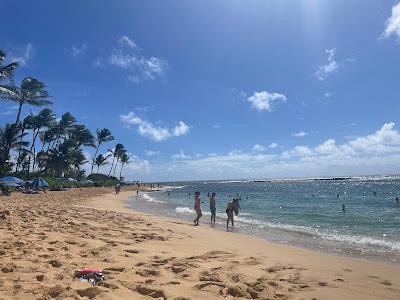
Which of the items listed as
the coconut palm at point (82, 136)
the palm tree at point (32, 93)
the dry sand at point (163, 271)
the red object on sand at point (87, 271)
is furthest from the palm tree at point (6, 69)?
the coconut palm at point (82, 136)

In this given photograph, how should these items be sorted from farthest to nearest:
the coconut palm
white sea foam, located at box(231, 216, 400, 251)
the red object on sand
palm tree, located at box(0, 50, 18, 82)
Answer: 1. the coconut palm
2. palm tree, located at box(0, 50, 18, 82)
3. white sea foam, located at box(231, 216, 400, 251)
4. the red object on sand

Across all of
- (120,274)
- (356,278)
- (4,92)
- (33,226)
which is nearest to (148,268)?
(120,274)

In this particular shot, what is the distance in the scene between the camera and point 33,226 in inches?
400

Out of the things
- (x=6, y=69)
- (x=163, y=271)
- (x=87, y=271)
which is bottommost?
(x=163, y=271)

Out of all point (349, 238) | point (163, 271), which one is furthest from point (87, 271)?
point (349, 238)

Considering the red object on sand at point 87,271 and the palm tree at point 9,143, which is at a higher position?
the palm tree at point 9,143

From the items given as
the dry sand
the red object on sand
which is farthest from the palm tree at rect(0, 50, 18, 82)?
→ the red object on sand

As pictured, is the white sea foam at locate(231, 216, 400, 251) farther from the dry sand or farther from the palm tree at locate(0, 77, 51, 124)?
the palm tree at locate(0, 77, 51, 124)

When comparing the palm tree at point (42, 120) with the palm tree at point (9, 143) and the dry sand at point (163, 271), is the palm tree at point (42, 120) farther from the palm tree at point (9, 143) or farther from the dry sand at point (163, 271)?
the dry sand at point (163, 271)

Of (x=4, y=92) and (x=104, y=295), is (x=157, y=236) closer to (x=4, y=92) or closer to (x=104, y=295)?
(x=104, y=295)

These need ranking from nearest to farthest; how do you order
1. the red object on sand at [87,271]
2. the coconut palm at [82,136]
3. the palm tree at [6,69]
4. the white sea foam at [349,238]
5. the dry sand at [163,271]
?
1. the dry sand at [163,271]
2. the red object on sand at [87,271]
3. the white sea foam at [349,238]
4. the palm tree at [6,69]
5. the coconut palm at [82,136]

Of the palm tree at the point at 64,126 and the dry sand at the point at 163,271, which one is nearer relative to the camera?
the dry sand at the point at 163,271

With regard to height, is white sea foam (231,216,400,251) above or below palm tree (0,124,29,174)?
below

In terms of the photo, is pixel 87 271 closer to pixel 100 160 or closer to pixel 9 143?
pixel 9 143
